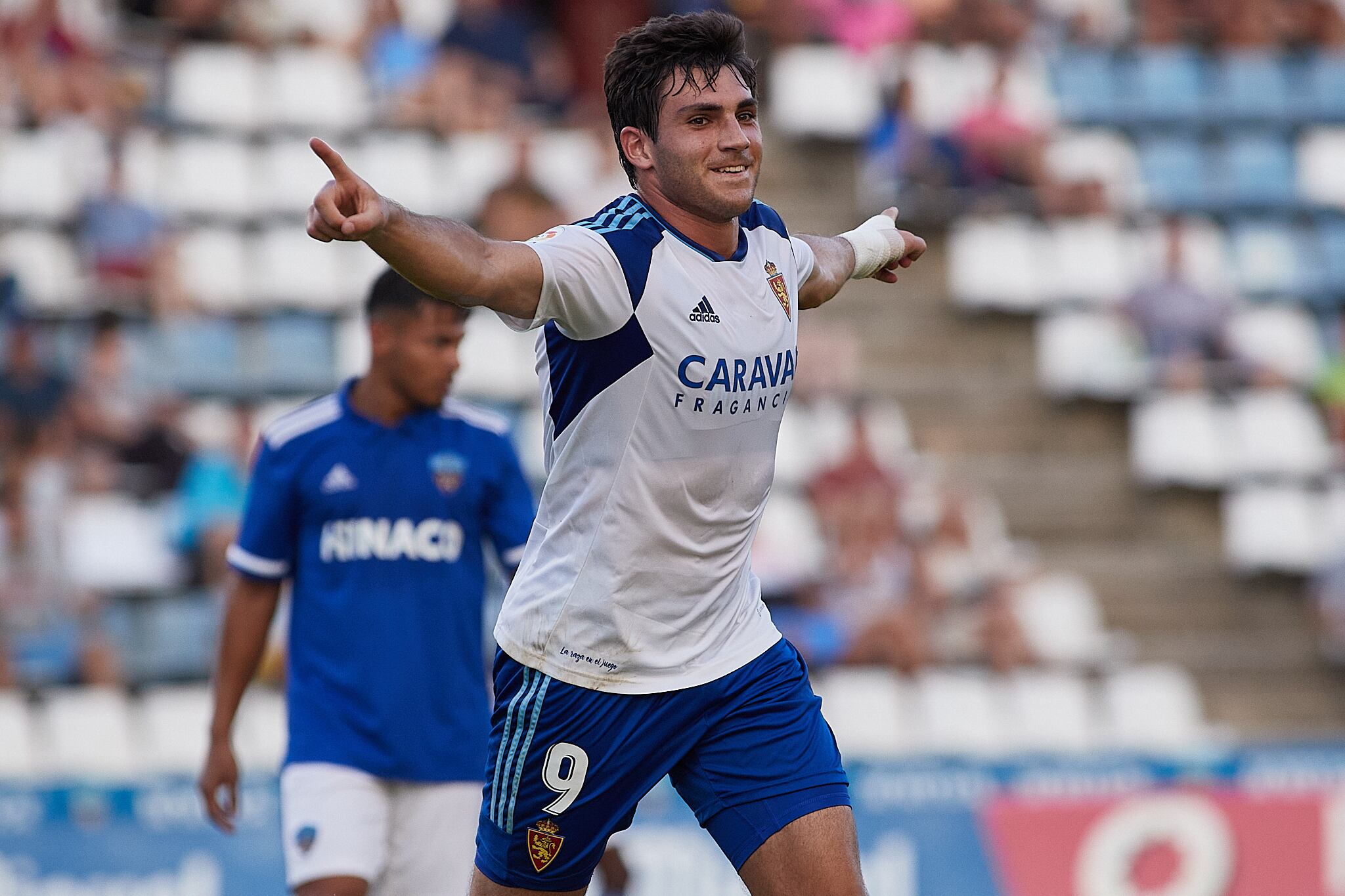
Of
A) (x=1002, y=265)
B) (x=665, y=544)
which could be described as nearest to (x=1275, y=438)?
(x=1002, y=265)

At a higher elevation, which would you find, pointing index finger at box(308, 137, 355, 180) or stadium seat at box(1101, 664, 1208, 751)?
pointing index finger at box(308, 137, 355, 180)

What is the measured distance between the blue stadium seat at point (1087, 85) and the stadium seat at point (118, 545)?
831 centimetres

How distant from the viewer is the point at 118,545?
1003 centimetres

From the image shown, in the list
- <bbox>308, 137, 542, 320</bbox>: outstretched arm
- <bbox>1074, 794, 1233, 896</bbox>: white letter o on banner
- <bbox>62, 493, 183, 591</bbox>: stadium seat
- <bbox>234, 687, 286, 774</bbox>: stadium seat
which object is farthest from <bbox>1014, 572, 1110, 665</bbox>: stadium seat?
<bbox>308, 137, 542, 320</bbox>: outstretched arm

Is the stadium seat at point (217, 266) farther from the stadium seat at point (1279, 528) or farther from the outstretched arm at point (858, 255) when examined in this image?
the outstretched arm at point (858, 255)

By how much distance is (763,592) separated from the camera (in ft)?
33.2

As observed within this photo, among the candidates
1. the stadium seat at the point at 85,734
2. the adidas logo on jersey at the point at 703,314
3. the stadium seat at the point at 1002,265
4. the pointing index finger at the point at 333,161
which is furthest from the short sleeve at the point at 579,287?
the stadium seat at the point at 1002,265

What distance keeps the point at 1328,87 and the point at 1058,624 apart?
6.57m

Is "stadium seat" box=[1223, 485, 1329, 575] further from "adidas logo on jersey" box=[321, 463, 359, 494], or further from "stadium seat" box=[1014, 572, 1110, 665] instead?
"adidas logo on jersey" box=[321, 463, 359, 494]

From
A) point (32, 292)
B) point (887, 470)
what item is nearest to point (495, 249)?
point (887, 470)

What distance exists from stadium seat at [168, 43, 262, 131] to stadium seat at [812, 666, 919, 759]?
6389 mm

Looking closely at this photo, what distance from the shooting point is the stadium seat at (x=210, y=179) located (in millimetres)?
12617

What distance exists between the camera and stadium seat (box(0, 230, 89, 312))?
11.6m

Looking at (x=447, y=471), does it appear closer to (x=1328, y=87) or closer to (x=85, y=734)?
(x=85, y=734)
